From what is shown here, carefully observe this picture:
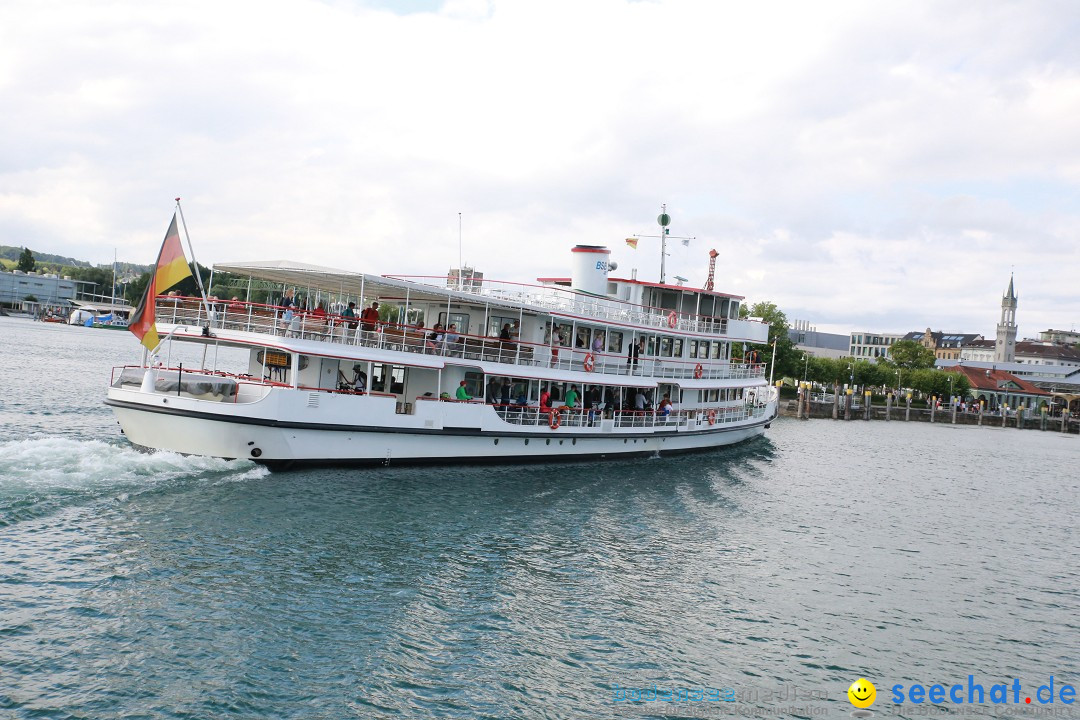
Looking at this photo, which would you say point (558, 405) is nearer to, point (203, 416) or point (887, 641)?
point (203, 416)

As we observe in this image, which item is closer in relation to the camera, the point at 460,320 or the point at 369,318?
the point at 369,318

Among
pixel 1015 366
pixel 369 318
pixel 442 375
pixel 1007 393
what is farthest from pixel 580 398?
pixel 1015 366

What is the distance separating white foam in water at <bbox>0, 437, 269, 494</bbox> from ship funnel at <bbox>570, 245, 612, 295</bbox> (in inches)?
711

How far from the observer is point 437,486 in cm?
2425

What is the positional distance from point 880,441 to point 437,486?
4410 centimetres

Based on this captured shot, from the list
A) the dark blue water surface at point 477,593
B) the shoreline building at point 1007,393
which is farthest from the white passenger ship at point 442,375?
the shoreline building at point 1007,393

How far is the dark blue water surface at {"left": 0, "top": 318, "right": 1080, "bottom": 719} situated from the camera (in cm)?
1176

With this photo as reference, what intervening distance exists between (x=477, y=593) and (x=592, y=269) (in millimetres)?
22772

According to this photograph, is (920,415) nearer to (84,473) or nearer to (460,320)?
(460,320)

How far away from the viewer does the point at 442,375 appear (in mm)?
28031

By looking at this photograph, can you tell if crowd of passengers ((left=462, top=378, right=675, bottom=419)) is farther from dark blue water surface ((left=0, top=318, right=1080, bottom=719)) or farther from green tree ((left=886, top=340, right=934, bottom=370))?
green tree ((left=886, top=340, right=934, bottom=370))

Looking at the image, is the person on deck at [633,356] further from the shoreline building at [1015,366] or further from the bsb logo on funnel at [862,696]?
the shoreline building at [1015,366]

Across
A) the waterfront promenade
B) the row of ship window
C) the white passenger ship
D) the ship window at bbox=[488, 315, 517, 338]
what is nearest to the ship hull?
the white passenger ship

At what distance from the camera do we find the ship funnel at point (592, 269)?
119ft
